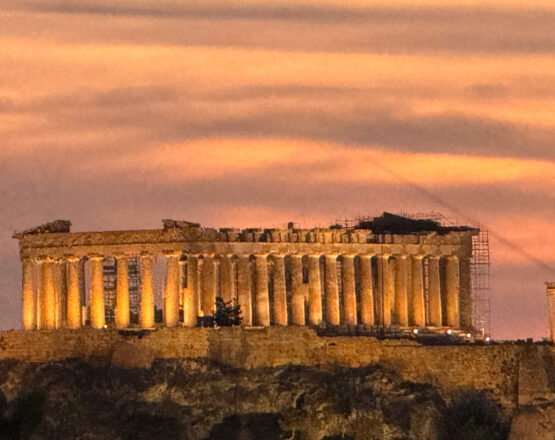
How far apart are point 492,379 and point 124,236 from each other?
92.0 feet

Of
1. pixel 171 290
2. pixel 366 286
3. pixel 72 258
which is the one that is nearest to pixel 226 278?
pixel 171 290

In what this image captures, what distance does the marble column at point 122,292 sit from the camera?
183 m

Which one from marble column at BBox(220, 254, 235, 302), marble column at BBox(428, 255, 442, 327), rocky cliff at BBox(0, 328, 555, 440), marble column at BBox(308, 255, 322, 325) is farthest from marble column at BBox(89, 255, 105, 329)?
marble column at BBox(428, 255, 442, 327)

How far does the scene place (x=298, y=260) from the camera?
186 meters

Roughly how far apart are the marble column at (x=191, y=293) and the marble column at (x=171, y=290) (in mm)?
642

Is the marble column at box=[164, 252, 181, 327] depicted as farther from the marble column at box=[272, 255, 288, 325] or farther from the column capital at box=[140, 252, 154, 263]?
the marble column at box=[272, 255, 288, 325]

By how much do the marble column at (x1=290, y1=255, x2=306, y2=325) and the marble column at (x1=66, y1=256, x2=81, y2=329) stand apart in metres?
14.2

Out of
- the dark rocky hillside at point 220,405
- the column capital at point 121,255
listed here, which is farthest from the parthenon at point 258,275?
the dark rocky hillside at point 220,405

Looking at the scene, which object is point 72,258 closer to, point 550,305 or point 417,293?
point 417,293

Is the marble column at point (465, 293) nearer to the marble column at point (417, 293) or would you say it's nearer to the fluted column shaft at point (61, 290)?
the marble column at point (417, 293)

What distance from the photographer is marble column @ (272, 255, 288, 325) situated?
185125mm

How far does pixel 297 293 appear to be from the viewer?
187000mm

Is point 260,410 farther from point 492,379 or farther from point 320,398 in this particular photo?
point 492,379

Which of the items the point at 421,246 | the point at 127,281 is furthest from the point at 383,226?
the point at 127,281
